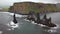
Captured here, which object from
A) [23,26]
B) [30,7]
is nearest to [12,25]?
[23,26]

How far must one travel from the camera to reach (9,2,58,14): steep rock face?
1340 millimetres

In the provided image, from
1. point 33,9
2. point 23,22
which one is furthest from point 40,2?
point 23,22

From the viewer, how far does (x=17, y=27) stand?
4.36 feet

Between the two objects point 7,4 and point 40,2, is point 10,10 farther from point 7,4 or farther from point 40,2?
point 40,2

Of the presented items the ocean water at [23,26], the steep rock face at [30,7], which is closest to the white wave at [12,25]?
the ocean water at [23,26]

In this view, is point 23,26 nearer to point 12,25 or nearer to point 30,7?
point 12,25

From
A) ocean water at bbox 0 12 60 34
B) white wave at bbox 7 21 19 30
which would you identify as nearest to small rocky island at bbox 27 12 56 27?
ocean water at bbox 0 12 60 34

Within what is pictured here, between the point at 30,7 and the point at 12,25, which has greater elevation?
the point at 30,7

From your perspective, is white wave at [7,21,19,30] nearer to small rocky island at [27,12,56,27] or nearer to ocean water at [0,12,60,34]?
ocean water at [0,12,60,34]

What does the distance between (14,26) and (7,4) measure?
262 millimetres

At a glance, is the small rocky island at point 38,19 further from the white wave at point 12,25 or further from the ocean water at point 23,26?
the white wave at point 12,25

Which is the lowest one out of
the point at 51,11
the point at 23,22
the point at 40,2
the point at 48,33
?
the point at 48,33

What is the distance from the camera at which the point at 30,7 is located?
4.45ft

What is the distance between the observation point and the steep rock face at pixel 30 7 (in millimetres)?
1340
